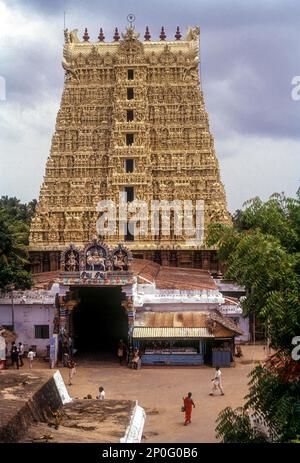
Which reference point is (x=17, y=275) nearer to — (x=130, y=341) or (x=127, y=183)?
(x=130, y=341)

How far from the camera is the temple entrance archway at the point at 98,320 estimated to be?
3284 centimetres

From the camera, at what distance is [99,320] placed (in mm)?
35656

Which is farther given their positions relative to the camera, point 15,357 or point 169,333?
point 169,333

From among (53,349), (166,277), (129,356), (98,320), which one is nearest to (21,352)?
(53,349)

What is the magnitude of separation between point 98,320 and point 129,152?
14.3 metres

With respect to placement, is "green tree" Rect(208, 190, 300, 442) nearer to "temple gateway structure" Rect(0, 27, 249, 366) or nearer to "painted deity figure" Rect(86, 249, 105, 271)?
"painted deity figure" Rect(86, 249, 105, 271)

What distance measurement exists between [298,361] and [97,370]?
17.4 m

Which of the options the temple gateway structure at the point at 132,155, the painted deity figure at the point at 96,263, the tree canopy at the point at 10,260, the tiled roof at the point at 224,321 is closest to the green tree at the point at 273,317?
the tiled roof at the point at 224,321

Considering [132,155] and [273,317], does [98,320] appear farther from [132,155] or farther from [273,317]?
[273,317]

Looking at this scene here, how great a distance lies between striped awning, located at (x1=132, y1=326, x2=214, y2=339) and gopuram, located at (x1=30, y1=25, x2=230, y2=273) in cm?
1597

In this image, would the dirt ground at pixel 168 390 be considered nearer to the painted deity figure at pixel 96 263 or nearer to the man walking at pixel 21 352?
the man walking at pixel 21 352

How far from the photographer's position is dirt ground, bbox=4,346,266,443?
18844mm

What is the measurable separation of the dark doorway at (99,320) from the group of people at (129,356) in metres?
2.66
